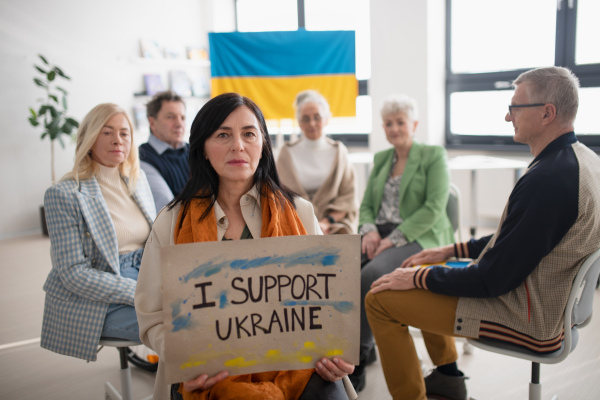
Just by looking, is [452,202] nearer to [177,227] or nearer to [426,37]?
[177,227]

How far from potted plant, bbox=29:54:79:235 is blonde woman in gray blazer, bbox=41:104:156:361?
3658 millimetres

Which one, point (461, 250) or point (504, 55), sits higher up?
point (504, 55)

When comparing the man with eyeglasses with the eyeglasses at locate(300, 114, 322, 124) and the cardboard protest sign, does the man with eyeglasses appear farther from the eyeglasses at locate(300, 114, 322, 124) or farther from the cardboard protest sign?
the eyeglasses at locate(300, 114, 322, 124)

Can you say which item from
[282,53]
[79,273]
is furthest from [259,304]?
[282,53]

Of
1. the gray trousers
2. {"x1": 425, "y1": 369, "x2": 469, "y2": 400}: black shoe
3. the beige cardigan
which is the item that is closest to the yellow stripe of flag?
the beige cardigan

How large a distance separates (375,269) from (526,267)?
99 centimetres

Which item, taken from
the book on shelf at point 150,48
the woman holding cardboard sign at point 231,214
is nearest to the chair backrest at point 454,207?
the woman holding cardboard sign at point 231,214

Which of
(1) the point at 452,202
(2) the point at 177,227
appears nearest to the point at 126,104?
(1) the point at 452,202

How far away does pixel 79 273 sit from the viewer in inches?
69.2

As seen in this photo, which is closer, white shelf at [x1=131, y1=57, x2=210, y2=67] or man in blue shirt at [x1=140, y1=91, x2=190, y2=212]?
man in blue shirt at [x1=140, y1=91, x2=190, y2=212]

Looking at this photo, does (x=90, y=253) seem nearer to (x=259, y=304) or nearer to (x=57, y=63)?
(x=259, y=304)

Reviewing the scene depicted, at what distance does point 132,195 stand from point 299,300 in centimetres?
117

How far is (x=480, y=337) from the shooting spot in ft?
5.40

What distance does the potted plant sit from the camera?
5.17 metres
